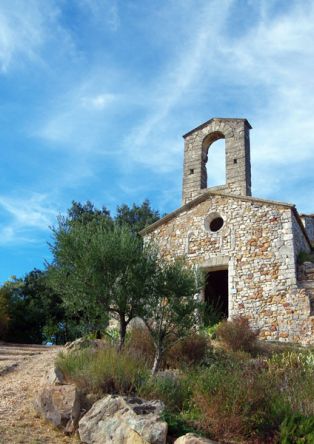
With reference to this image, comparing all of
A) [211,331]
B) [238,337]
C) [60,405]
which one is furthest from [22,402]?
[211,331]

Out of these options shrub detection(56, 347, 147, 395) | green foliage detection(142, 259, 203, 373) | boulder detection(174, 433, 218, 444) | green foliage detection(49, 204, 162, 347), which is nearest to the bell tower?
green foliage detection(142, 259, 203, 373)

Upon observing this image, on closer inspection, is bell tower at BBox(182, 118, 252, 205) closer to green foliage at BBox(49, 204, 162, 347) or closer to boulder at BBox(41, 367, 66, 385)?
green foliage at BBox(49, 204, 162, 347)

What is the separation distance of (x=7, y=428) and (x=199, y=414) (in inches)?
119

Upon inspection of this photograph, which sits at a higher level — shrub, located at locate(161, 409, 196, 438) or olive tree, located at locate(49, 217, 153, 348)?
olive tree, located at locate(49, 217, 153, 348)

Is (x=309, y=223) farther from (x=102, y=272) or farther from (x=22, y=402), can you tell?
(x=22, y=402)

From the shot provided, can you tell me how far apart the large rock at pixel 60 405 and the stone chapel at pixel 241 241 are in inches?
311

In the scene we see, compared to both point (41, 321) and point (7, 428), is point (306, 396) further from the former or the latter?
point (41, 321)

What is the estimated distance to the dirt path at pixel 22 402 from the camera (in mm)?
7727

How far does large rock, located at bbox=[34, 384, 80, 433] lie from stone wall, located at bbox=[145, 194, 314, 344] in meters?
7.49

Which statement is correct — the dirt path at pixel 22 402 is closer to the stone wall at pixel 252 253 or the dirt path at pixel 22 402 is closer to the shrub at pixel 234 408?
the shrub at pixel 234 408

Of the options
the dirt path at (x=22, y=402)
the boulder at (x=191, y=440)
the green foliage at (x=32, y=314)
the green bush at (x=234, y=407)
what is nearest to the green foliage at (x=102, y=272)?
the dirt path at (x=22, y=402)

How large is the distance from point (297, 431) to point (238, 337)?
636cm

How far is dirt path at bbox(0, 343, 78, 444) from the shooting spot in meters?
7.73

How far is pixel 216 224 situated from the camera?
1848 centimetres
